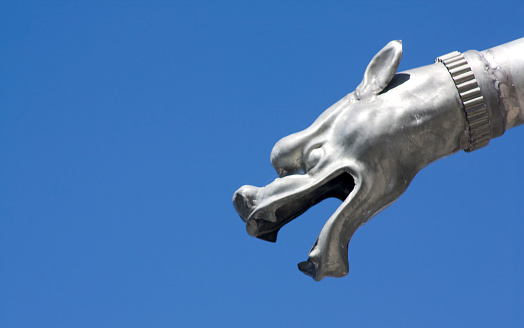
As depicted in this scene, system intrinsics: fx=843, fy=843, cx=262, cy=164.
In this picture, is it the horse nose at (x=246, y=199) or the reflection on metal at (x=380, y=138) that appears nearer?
the reflection on metal at (x=380, y=138)

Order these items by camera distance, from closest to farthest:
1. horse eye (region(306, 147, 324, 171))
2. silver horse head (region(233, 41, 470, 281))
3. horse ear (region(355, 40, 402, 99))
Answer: silver horse head (region(233, 41, 470, 281)) < horse eye (region(306, 147, 324, 171)) < horse ear (region(355, 40, 402, 99))

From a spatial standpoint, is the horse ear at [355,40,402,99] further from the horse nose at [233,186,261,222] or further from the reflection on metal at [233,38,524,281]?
the horse nose at [233,186,261,222]

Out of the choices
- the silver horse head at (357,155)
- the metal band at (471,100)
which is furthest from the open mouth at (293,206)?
the metal band at (471,100)

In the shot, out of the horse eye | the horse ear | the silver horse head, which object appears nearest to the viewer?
the silver horse head

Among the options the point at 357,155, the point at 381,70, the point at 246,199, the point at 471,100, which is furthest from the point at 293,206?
the point at 471,100

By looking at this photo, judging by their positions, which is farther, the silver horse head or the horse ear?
the horse ear

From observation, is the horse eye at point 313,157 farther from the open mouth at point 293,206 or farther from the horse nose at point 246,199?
the horse nose at point 246,199

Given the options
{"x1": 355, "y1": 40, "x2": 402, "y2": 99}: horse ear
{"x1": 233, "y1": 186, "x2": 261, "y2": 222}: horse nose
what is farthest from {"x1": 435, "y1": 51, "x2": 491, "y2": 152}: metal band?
{"x1": 233, "y1": 186, "x2": 261, "y2": 222}: horse nose

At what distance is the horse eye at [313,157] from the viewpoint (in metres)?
4.42

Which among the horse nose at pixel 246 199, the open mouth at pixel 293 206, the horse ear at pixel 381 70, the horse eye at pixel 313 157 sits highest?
the horse ear at pixel 381 70

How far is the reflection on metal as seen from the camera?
4324mm

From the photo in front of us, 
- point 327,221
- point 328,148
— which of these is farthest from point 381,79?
point 327,221

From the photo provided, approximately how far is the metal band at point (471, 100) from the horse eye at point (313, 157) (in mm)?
802

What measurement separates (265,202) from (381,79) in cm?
92
